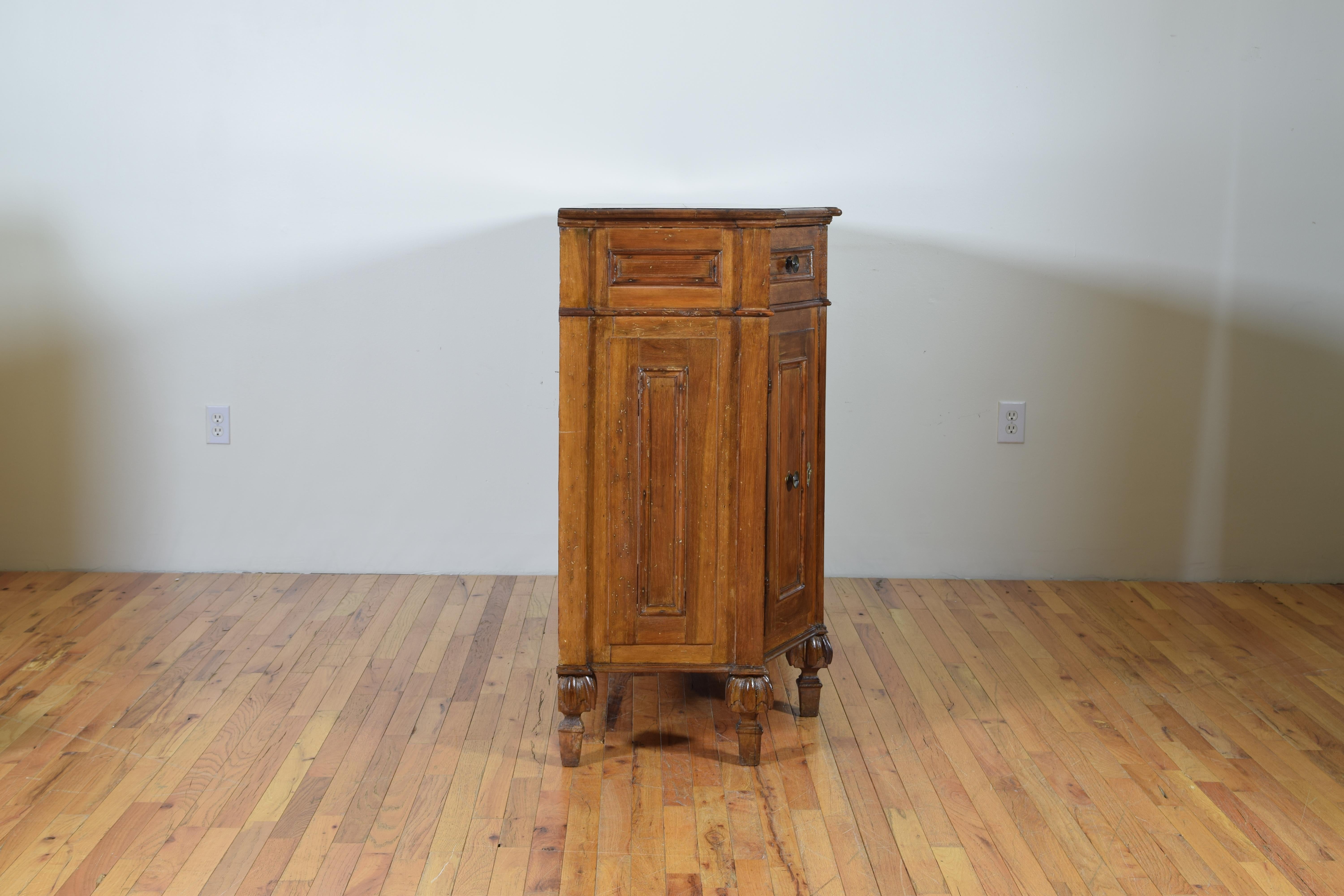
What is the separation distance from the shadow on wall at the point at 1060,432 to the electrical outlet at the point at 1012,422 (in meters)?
0.01

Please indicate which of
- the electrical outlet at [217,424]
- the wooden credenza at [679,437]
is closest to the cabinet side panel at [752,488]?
the wooden credenza at [679,437]

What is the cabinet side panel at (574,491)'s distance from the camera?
5.82 feet

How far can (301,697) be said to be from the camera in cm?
214

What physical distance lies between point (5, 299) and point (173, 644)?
3.33 ft

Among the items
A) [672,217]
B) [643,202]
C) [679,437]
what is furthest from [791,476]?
[643,202]

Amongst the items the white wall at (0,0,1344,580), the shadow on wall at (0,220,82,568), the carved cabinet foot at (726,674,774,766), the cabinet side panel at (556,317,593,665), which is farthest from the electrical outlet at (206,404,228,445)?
the carved cabinet foot at (726,674,774,766)

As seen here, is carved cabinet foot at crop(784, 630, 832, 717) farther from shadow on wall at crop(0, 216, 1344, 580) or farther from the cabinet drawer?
shadow on wall at crop(0, 216, 1344, 580)

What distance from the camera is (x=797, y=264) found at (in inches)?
74.1

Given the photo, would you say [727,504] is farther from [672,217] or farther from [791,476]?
[672,217]

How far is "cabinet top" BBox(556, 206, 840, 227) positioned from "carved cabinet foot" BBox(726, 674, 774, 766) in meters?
0.72

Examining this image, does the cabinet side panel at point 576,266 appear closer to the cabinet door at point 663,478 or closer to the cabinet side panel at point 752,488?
the cabinet door at point 663,478

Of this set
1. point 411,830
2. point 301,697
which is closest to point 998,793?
point 411,830

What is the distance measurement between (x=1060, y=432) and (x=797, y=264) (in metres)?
1.23

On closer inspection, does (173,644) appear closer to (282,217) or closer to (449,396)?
(449,396)
